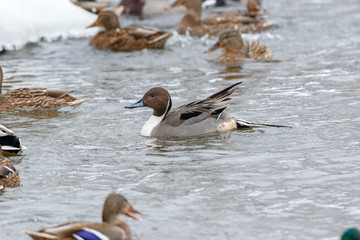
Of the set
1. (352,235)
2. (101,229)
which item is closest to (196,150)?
(101,229)

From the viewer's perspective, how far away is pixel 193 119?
951 cm

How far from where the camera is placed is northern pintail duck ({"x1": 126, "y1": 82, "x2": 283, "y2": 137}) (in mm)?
9508

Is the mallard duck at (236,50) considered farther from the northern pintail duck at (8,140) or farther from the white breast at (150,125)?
the northern pintail duck at (8,140)

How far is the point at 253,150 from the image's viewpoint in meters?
8.70

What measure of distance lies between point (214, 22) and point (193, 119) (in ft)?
26.0

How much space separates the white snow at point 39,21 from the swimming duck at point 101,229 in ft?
34.2

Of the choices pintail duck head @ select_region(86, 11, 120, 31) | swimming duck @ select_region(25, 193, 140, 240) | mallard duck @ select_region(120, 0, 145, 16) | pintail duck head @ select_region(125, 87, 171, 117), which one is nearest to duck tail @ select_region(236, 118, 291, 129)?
pintail duck head @ select_region(125, 87, 171, 117)

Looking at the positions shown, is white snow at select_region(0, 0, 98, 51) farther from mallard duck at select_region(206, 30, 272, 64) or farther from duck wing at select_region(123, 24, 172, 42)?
mallard duck at select_region(206, 30, 272, 64)

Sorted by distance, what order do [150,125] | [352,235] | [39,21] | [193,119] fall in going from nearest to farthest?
[352,235] → [193,119] → [150,125] → [39,21]

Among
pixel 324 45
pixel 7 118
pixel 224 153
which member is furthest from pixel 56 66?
pixel 224 153

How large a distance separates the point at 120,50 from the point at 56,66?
70.8 inches

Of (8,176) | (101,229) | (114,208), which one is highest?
(114,208)

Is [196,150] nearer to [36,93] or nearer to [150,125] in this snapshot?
[150,125]

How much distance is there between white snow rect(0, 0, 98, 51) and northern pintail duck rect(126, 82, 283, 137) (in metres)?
6.78
